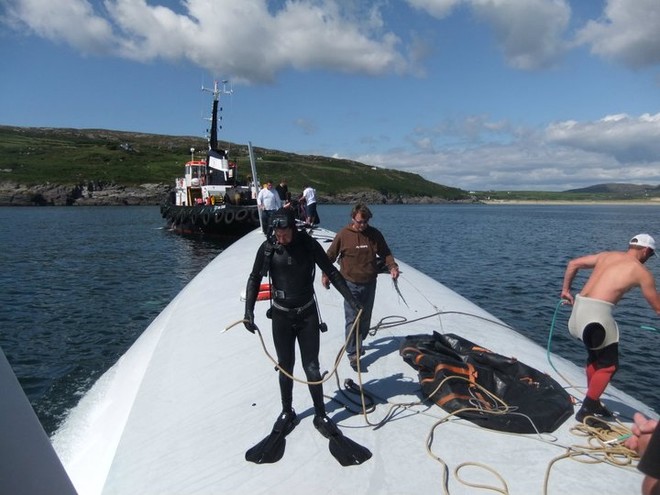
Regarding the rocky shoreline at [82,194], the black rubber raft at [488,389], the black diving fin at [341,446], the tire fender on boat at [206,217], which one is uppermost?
the black rubber raft at [488,389]

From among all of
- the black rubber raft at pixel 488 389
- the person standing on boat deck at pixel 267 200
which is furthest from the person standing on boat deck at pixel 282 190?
the black rubber raft at pixel 488 389

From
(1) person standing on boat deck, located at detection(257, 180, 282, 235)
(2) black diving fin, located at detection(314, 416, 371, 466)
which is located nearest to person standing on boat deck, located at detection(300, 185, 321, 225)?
(1) person standing on boat deck, located at detection(257, 180, 282, 235)

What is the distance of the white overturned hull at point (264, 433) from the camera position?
413 centimetres

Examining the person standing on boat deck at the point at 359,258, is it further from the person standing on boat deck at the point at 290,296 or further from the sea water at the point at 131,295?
the sea water at the point at 131,295

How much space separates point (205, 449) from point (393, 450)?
1.91 metres

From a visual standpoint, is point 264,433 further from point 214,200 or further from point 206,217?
point 214,200

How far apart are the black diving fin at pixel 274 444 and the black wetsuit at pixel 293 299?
0.23m

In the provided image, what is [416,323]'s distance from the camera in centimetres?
869

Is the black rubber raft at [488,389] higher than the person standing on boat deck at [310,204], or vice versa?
the person standing on boat deck at [310,204]

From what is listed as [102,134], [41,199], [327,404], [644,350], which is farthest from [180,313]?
[102,134]

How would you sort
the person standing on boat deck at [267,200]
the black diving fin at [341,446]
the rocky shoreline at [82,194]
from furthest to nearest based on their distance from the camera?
the rocky shoreline at [82,194], the person standing on boat deck at [267,200], the black diving fin at [341,446]

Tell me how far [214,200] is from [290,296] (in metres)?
Answer: 35.2

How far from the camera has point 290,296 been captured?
4.68 metres

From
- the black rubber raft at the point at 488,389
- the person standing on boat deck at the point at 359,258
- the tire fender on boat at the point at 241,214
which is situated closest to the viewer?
the black rubber raft at the point at 488,389
